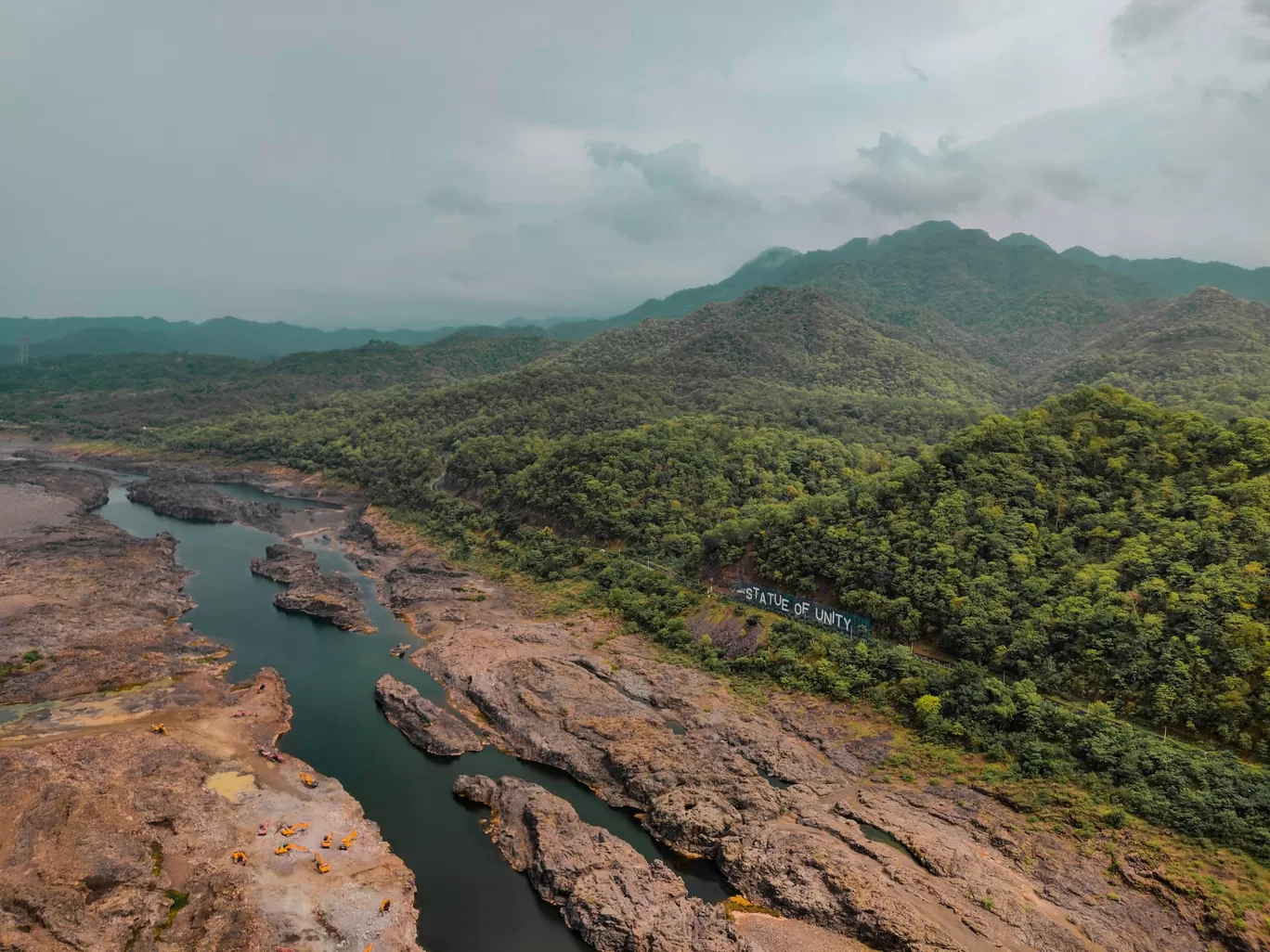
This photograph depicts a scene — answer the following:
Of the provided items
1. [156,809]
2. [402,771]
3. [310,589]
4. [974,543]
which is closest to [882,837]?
[974,543]

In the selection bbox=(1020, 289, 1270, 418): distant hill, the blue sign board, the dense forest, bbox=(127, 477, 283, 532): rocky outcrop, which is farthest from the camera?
bbox=(127, 477, 283, 532): rocky outcrop

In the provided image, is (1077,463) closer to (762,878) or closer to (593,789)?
(762,878)

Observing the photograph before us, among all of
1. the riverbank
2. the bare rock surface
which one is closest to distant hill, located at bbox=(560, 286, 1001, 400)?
the riverbank

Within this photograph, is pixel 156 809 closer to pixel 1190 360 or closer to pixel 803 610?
pixel 803 610

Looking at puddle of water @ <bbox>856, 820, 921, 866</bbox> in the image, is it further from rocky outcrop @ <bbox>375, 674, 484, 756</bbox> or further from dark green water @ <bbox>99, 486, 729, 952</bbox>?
rocky outcrop @ <bbox>375, 674, 484, 756</bbox>

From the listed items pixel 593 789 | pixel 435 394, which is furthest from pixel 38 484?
pixel 593 789

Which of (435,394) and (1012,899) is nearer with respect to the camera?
(1012,899)

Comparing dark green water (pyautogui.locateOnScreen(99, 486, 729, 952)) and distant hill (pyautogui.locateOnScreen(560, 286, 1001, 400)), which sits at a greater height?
distant hill (pyautogui.locateOnScreen(560, 286, 1001, 400))
